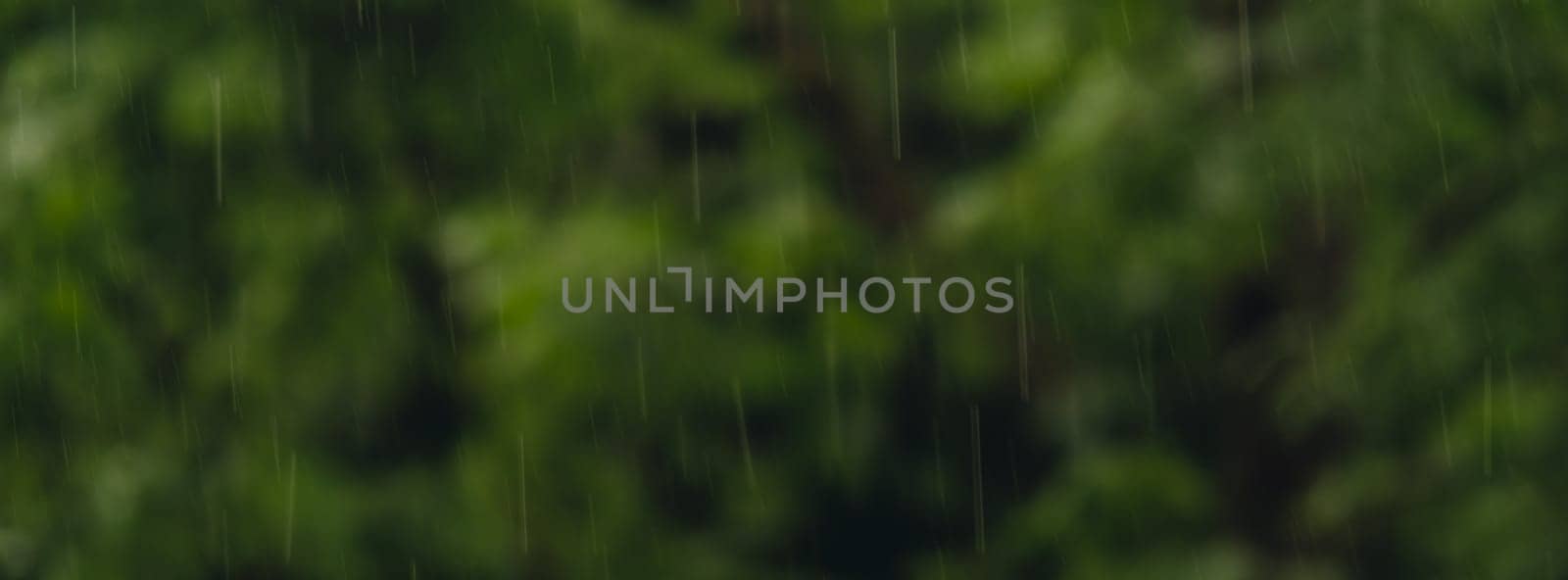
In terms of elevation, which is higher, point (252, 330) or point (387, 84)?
point (387, 84)

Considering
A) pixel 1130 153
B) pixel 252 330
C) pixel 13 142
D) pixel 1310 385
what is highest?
pixel 13 142

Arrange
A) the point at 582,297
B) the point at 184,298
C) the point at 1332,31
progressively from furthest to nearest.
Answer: the point at 184,298, the point at 582,297, the point at 1332,31

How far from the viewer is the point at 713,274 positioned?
2127mm

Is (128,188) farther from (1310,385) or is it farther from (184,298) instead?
(1310,385)

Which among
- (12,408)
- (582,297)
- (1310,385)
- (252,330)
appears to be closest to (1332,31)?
(1310,385)

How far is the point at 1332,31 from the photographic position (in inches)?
74.1

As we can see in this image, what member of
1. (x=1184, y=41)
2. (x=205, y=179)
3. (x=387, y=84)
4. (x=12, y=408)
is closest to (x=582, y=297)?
(x=387, y=84)

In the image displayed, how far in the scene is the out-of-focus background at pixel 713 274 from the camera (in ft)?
6.54

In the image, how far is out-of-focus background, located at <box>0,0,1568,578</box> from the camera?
6.54 ft

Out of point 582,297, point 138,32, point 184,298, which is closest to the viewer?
point 582,297

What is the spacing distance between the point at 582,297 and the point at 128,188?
2.30 ft

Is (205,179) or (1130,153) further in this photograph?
(205,179)

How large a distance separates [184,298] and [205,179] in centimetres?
17

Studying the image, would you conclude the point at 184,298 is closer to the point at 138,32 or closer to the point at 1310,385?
the point at 138,32
